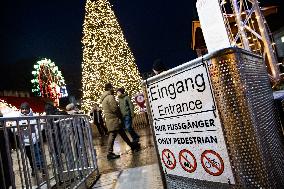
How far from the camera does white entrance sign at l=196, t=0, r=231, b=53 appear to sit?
330 inches

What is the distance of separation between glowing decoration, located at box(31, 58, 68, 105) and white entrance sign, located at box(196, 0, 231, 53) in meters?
40.8

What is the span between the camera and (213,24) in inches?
340

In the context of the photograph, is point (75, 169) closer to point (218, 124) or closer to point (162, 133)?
point (162, 133)

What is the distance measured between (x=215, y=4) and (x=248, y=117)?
20.7ft

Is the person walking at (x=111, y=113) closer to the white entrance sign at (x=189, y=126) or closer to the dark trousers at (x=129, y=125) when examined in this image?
the dark trousers at (x=129, y=125)


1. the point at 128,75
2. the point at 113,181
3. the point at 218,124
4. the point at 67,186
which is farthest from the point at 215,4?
the point at 128,75

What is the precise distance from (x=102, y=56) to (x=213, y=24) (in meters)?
16.8

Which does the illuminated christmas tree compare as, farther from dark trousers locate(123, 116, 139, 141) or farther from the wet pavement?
the wet pavement

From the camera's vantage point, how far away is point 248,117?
2676 mm

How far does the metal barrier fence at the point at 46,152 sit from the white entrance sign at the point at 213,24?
3.79 metres

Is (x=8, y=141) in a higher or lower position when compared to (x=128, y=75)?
lower

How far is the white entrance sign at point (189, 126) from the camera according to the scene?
2.88m

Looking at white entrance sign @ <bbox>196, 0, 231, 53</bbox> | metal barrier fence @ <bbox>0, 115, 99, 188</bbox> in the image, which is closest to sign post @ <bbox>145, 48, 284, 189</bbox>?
metal barrier fence @ <bbox>0, 115, 99, 188</bbox>

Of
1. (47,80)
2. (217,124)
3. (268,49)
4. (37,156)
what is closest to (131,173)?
(37,156)
